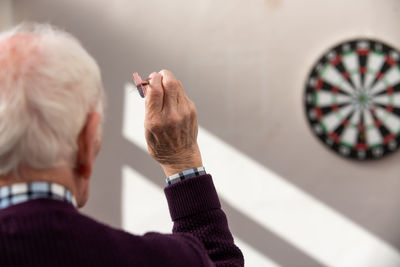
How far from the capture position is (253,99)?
297cm

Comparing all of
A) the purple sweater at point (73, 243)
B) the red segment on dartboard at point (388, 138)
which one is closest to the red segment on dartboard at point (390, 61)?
the red segment on dartboard at point (388, 138)

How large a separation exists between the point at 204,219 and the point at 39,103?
44cm

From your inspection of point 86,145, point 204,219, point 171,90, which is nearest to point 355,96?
point 171,90

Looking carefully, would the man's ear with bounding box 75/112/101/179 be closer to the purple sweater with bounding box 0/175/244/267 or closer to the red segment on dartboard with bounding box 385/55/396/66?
the purple sweater with bounding box 0/175/244/267

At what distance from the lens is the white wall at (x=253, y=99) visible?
295cm

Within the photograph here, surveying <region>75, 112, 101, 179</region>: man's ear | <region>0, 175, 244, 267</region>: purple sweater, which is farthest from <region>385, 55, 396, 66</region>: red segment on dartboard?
<region>75, 112, 101, 179</region>: man's ear

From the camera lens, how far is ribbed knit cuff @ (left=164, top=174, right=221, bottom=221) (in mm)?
948

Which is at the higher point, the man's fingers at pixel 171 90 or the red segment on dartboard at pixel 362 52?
the red segment on dartboard at pixel 362 52

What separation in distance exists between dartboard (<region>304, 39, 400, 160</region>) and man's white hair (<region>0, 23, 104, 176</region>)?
241cm

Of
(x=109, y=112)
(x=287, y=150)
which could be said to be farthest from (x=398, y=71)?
(x=109, y=112)

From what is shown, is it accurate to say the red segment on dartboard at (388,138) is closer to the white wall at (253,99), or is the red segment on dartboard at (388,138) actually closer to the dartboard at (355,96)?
the dartboard at (355,96)

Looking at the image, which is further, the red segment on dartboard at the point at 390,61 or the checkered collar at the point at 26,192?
the red segment on dartboard at the point at 390,61

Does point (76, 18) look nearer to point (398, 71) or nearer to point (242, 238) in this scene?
point (242, 238)

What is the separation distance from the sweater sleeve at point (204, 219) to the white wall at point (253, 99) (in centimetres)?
199
